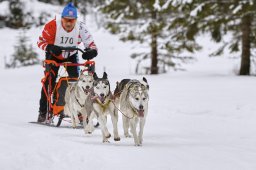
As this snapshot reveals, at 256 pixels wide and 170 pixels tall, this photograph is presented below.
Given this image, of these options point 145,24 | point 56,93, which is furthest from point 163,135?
point 145,24

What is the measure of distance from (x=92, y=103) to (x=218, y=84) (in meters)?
8.77

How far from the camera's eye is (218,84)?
49.1 feet

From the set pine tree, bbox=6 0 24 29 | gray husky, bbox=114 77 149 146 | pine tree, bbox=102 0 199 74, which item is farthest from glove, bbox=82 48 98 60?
pine tree, bbox=6 0 24 29

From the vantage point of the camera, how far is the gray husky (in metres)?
6.22

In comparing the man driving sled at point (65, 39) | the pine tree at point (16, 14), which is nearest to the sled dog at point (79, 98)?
the man driving sled at point (65, 39)

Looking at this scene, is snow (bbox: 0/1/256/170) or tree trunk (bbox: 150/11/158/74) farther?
tree trunk (bbox: 150/11/158/74)

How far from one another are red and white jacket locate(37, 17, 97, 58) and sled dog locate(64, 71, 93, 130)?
785 mm

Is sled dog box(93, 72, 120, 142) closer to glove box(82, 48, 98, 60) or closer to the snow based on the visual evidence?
the snow

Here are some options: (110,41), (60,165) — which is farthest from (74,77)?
(110,41)

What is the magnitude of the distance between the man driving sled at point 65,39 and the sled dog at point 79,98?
510 mm

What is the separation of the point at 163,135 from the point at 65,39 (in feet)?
7.78

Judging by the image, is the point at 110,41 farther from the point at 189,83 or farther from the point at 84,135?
the point at 84,135

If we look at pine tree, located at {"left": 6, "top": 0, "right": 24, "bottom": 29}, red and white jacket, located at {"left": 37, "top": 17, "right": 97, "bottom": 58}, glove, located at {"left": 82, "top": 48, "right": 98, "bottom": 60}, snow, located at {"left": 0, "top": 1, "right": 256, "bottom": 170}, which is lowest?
snow, located at {"left": 0, "top": 1, "right": 256, "bottom": 170}

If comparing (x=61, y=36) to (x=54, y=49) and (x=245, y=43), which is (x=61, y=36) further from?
(x=245, y=43)
